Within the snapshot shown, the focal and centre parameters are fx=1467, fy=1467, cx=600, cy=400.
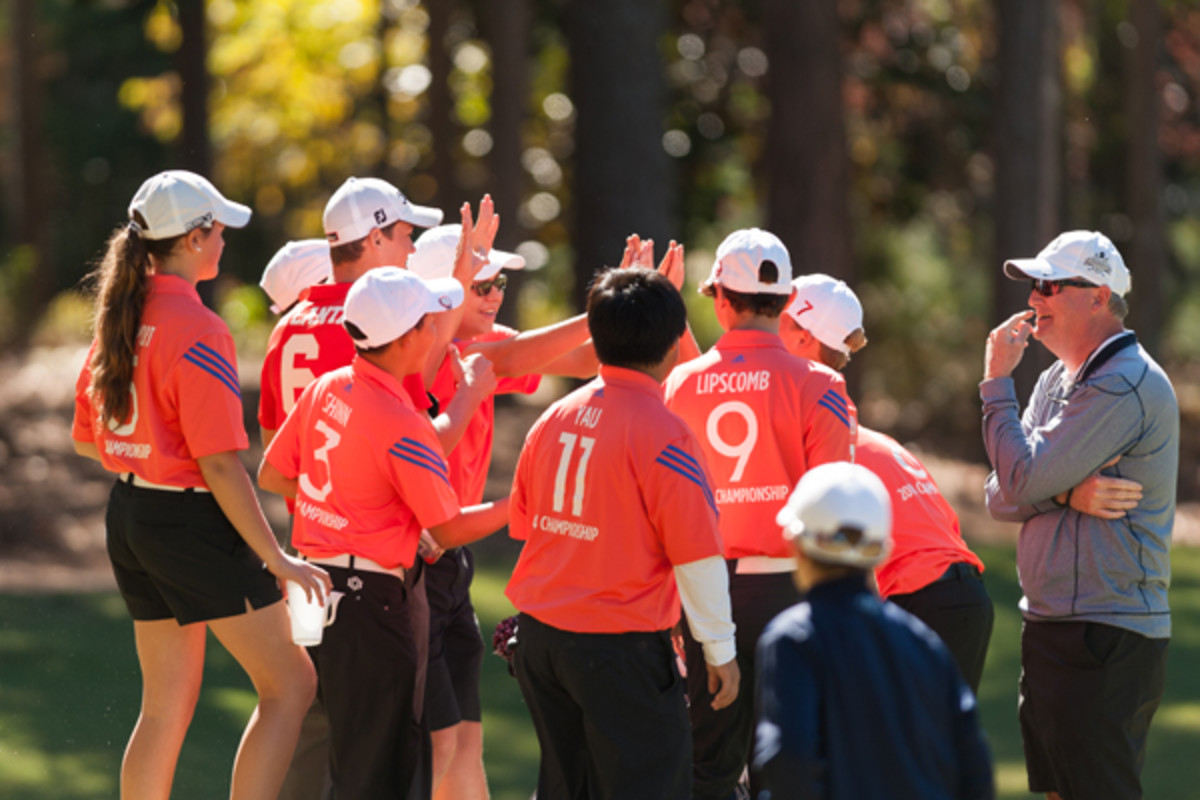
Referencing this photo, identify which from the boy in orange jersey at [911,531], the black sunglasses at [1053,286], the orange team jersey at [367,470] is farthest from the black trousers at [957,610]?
the orange team jersey at [367,470]

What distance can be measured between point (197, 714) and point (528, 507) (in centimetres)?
496

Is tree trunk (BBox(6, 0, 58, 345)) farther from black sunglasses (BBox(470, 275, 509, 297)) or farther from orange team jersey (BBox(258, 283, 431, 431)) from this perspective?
black sunglasses (BBox(470, 275, 509, 297))

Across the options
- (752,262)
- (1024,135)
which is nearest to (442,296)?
(752,262)

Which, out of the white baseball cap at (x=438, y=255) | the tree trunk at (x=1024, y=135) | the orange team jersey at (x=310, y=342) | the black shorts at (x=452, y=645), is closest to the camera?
the black shorts at (x=452, y=645)

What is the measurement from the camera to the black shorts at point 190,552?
5.00 meters

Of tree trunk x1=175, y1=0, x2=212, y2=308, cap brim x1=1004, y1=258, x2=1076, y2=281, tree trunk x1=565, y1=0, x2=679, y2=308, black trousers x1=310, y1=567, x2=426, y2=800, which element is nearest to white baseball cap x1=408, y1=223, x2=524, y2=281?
black trousers x1=310, y1=567, x2=426, y2=800

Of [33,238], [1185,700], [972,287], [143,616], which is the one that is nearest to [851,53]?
[972,287]

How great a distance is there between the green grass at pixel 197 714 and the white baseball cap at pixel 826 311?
3.25 metres

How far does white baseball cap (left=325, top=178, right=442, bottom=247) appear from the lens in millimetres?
5438

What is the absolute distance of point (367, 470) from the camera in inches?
185

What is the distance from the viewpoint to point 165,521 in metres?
5.00

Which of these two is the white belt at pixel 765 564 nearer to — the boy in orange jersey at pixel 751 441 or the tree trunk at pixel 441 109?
the boy in orange jersey at pixel 751 441

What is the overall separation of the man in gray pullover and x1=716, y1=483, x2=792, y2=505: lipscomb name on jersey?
30.0 inches

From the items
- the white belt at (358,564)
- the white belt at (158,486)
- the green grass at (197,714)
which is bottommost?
the green grass at (197,714)
